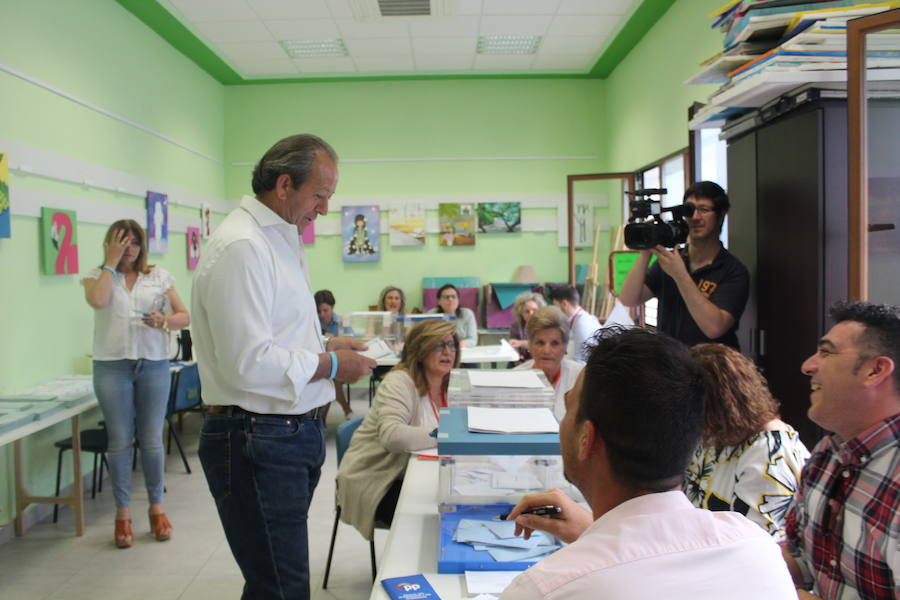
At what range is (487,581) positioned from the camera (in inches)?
58.2

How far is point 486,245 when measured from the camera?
8344mm

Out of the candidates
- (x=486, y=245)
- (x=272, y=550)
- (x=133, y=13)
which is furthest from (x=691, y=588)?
(x=486, y=245)

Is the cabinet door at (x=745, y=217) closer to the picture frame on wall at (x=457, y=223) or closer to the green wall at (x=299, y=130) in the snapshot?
the green wall at (x=299, y=130)

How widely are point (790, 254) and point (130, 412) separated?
3.27 m

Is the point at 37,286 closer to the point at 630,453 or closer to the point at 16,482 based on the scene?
the point at 16,482

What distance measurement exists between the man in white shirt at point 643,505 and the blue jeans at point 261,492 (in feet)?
3.28

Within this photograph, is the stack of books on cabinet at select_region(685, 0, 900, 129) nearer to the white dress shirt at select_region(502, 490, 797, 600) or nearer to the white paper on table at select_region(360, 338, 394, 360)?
the white dress shirt at select_region(502, 490, 797, 600)

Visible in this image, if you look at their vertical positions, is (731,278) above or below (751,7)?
below

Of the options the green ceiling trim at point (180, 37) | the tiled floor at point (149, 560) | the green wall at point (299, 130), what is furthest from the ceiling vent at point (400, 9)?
the tiled floor at point (149, 560)

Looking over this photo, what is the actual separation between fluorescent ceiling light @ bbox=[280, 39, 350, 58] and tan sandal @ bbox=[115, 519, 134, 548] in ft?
15.9

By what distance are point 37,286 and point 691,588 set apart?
4.45m

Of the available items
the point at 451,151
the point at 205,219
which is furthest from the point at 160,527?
the point at 451,151

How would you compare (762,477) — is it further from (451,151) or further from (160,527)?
(451,151)

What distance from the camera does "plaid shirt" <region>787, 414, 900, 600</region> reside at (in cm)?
136
